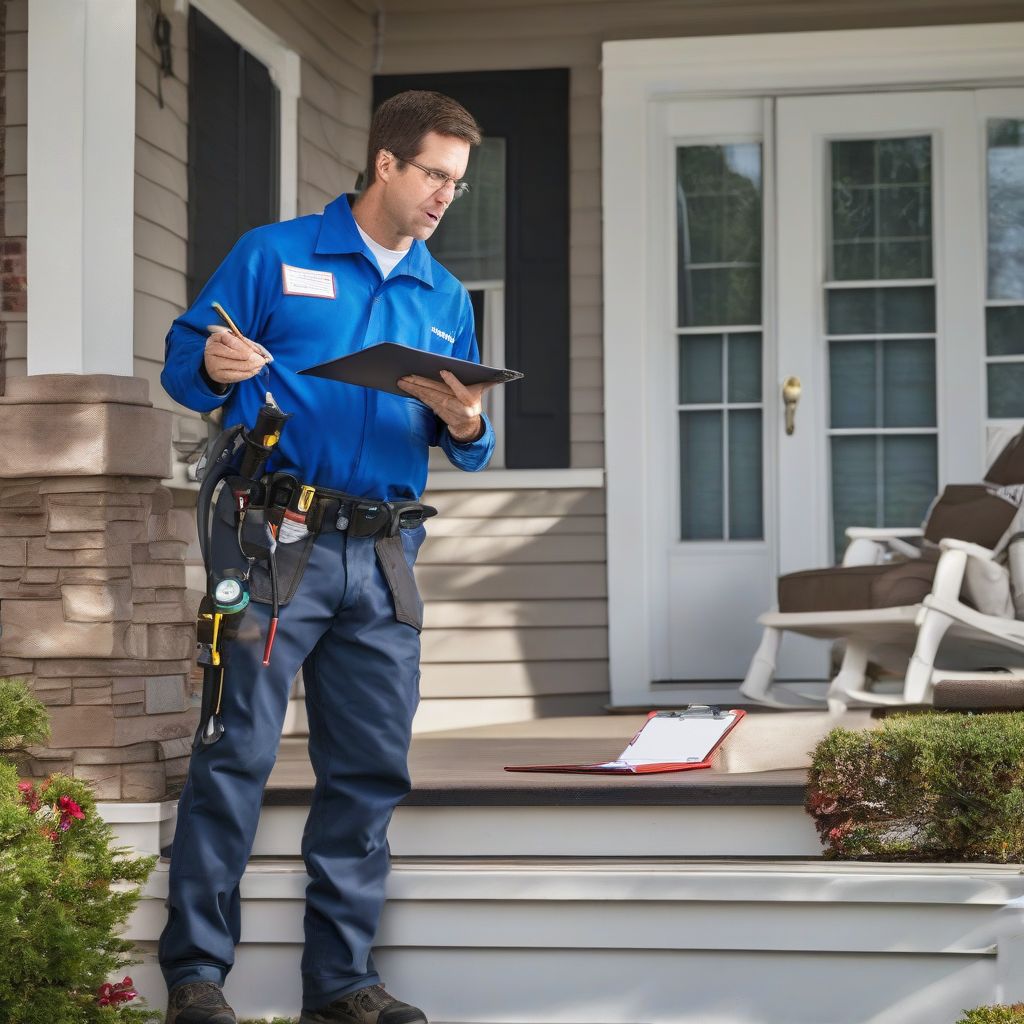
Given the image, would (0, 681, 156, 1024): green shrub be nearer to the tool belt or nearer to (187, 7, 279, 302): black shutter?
the tool belt

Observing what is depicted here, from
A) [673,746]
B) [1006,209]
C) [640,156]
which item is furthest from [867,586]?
[640,156]

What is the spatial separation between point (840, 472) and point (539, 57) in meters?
1.89

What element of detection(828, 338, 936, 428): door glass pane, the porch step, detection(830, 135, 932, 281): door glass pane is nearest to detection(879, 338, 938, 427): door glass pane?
detection(828, 338, 936, 428): door glass pane

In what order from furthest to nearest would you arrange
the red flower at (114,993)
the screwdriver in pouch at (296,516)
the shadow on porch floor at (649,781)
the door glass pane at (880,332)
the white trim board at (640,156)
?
the door glass pane at (880,332) < the white trim board at (640,156) < the shadow on porch floor at (649,781) < the red flower at (114,993) < the screwdriver in pouch at (296,516)

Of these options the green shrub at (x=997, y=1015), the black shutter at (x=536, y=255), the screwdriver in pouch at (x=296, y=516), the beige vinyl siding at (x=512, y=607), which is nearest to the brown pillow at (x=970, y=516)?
the beige vinyl siding at (x=512, y=607)

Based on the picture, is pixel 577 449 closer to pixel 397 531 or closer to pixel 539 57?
pixel 539 57

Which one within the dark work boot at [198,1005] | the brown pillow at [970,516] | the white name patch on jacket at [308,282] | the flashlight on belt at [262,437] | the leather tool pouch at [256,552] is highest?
the white name patch on jacket at [308,282]

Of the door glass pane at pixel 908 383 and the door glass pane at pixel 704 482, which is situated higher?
the door glass pane at pixel 908 383

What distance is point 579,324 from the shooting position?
18.0ft

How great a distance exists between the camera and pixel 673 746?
3.57 m

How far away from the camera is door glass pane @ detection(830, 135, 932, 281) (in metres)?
5.48

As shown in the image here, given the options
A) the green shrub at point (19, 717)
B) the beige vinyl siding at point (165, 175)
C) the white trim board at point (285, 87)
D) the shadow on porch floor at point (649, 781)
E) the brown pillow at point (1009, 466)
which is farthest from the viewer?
the brown pillow at point (1009, 466)

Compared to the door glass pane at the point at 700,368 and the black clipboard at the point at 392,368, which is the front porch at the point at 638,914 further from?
the door glass pane at the point at 700,368

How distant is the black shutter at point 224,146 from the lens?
4312mm
